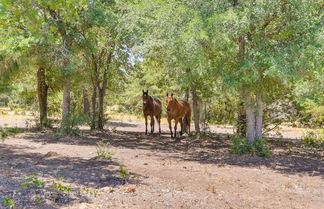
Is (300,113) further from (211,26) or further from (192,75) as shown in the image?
(211,26)

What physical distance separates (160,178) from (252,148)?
434 centimetres

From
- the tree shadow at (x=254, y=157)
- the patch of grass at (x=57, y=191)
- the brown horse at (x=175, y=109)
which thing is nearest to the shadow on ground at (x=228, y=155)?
the tree shadow at (x=254, y=157)

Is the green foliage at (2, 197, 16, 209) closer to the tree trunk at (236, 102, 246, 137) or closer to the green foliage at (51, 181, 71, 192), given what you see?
the green foliage at (51, 181, 71, 192)

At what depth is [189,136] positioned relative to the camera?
618 inches

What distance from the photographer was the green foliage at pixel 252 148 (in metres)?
10.2

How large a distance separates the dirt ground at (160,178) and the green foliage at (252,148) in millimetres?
283

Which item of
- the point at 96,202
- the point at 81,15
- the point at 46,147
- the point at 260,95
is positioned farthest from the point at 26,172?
the point at 81,15

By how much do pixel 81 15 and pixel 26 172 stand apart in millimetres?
8471

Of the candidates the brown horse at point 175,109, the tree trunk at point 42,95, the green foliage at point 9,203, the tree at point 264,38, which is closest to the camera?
the green foliage at point 9,203

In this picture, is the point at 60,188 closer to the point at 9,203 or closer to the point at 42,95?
the point at 9,203

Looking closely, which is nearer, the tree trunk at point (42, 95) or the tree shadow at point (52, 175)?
the tree shadow at point (52, 175)

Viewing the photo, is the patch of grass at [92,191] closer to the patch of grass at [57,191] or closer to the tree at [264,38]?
the patch of grass at [57,191]

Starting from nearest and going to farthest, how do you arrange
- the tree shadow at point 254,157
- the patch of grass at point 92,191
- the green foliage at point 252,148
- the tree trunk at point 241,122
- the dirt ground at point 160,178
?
the dirt ground at point 160,178
the patch of grass at point 92,191
the tree shadow at point 254,157
the green foliage at point 252,148
the tree trunk at point 241,122

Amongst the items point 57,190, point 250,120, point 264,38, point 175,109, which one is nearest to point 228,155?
point 250,120
